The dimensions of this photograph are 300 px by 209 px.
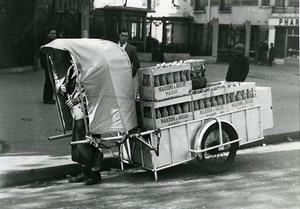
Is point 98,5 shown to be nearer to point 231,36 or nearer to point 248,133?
point 231,36

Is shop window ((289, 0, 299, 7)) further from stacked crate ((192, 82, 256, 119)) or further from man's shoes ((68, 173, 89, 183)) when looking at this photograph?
man's shoes ((68, 173, 89, 183))

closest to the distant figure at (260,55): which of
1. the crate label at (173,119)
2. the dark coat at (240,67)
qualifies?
the dark coat at (240,67)

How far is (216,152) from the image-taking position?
6438 mm

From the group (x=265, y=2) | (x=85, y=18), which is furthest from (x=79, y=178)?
(x=265, y=2)

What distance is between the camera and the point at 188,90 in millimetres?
6117

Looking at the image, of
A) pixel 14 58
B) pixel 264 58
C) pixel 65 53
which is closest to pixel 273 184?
pixel 65 53

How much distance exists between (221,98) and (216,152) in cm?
73

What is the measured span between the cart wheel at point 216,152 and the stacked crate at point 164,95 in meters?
0.45

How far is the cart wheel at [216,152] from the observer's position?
20.7 ft

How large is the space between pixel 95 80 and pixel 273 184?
2.56m

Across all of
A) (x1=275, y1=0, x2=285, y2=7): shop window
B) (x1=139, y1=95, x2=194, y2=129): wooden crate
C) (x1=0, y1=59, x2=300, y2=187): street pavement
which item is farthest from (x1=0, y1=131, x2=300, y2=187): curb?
(x1=275, y1=0, x2=285, y2=7): shop window

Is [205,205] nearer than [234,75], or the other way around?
[205,205]

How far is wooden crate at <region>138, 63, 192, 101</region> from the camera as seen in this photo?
5793 mm

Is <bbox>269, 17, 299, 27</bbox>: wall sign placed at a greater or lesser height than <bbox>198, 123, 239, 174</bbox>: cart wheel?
greater
